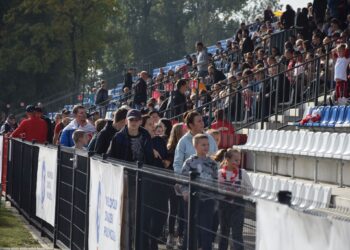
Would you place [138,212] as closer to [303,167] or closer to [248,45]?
[303,167]

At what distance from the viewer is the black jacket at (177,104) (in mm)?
25344

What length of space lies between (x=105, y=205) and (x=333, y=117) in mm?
11089

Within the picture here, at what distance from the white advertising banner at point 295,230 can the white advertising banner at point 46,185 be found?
8946 mm

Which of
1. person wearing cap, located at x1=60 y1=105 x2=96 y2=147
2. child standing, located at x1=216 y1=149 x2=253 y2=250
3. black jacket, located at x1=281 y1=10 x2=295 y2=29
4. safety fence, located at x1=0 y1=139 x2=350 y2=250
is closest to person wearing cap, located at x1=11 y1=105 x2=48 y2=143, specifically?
safety fence, located at x1=0 y1=139 x2=350 y2=250

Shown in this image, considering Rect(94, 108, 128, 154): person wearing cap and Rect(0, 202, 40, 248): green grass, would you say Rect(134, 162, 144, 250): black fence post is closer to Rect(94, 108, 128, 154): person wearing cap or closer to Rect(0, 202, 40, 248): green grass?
Rect(94, 108, 128, 154): person wearing cap

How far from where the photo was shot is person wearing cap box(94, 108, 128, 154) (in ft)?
44.3

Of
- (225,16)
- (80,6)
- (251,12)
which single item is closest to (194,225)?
(80,6)

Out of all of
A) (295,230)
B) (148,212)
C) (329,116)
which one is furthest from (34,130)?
(295,230)

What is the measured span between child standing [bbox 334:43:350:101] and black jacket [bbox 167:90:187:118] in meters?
3.80

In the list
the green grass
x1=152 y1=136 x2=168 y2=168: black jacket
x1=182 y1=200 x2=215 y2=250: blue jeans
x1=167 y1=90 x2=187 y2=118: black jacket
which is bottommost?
the green grass

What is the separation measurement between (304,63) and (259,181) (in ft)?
18.4

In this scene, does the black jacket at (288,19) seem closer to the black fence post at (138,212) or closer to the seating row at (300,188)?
the seating row at (300,188)

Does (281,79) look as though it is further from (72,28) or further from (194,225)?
(72,28)

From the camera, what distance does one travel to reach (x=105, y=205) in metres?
11.0
